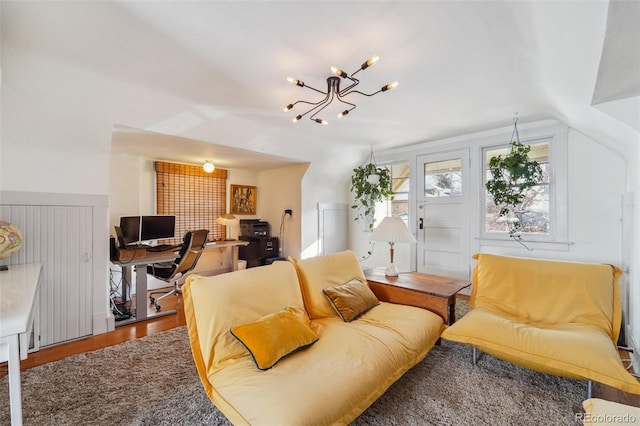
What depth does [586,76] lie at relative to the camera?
1656 mm

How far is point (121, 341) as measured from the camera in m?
2.54

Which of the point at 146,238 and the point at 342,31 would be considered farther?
the point at 146,238

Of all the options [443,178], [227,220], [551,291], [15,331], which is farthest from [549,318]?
[227,220]

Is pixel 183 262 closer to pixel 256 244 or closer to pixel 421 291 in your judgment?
pixel 256 244

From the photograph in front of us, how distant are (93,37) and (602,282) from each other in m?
4.14

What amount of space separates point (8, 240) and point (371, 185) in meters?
4.15

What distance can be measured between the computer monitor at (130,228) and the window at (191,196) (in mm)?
664

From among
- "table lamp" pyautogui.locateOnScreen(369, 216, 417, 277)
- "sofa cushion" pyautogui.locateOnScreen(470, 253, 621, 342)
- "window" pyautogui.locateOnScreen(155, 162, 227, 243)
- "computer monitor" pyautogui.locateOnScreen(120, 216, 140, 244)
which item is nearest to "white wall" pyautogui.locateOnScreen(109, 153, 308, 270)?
"window" pyautogui.locateOnScreen(155, 162, 227, 243)

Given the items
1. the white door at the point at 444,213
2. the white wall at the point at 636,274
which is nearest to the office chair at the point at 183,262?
the white door at the point at 444,213

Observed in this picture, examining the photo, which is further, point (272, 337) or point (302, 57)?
point (302, 57)

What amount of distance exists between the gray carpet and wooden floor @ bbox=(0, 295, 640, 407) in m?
0.14

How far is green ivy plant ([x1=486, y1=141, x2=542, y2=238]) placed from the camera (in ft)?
10.7

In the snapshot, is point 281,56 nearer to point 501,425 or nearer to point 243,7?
point 243,7

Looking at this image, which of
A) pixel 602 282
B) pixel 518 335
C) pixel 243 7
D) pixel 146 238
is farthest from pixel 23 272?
pixel 602 282
